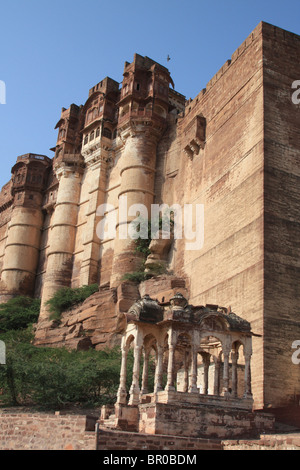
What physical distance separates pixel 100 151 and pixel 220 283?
45.3 ft

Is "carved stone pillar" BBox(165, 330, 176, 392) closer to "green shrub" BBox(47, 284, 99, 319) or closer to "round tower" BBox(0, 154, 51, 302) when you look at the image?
"green shrub" BBox(47, 284, 99, 319)

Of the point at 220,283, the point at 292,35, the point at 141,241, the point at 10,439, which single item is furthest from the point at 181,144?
the point at 10,439

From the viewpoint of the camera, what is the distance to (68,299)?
2566cm

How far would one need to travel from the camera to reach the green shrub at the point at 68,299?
83.5 ft

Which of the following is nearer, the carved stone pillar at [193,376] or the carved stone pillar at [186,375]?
the carved stone pillar at [193,376]

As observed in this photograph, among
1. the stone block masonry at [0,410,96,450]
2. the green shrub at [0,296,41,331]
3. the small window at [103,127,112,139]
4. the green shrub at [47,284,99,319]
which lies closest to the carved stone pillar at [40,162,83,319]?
the green shrub at [0,296,41,331]

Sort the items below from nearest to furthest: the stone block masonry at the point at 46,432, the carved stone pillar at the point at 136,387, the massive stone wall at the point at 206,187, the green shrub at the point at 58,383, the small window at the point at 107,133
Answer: the stone block masonry at the point at 46,432, the carved stone pillar at the point at 136,387, the green shrub at the point at 58,383, the massive stone wall at the point at 206,187, the small window at the point at 107,133

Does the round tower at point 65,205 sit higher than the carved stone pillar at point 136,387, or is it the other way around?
the round tower at point 65,205

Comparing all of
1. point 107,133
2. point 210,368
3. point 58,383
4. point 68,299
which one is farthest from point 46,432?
point 107,133

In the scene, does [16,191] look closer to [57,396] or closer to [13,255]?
[13,255]

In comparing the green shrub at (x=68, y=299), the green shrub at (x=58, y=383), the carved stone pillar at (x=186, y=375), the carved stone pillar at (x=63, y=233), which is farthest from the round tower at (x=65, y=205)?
the carved stone pillar at (x=186, y=375)

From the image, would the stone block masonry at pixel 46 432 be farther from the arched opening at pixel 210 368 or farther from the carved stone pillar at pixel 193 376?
the arched opening at pixel 210 368

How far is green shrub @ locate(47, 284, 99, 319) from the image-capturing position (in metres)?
25.5

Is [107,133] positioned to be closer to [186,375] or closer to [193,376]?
[186,375]
